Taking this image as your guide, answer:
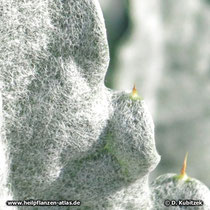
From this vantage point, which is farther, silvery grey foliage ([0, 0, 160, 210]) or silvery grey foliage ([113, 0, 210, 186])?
silvery grey foliage ([113, 0, 210, 186])

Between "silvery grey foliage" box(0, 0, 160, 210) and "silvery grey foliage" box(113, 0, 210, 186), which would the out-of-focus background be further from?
→ "silvery grey foliage" box(0, 0, 160, 210)

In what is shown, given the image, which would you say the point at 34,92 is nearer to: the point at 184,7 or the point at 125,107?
the point at 125,107

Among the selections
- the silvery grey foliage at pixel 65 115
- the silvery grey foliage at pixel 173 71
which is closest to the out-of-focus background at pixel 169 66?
the silvery grey foliage at pixel 173 71

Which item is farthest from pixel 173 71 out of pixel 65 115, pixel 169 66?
pixel 65 115

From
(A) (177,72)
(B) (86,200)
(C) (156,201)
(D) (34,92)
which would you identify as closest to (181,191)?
(C) (156,201)

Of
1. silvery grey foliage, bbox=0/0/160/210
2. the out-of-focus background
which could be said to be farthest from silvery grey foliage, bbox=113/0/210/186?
silvery grey foliage, bbox=0/0/160/210
